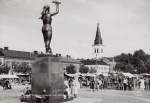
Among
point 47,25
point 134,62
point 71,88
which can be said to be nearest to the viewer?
point 47,25

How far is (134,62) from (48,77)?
2974 inches

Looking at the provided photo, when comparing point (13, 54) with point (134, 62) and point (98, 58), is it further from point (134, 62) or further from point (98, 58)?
point (98, 58)

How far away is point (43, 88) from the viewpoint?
13.8 meters

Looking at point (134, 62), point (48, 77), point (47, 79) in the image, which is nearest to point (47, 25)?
point (48, 77)

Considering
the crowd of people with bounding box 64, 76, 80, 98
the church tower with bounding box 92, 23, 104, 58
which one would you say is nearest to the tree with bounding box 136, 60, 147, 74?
the church tower with bounding box 92, 23, 104, 58

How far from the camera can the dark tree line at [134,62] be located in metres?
79.8

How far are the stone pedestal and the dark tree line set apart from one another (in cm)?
6749

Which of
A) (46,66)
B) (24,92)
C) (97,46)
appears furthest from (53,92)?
(97,46)

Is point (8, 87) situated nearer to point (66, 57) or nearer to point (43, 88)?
point (43, 88)

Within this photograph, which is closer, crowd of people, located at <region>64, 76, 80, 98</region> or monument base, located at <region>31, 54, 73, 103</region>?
monument base, located at <region>31, 54, 73, 103</region>

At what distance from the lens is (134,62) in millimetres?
85812

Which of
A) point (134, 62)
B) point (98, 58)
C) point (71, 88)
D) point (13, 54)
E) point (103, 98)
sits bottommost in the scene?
point (103, 98)

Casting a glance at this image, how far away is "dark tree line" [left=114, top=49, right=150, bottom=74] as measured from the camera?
79.8 m

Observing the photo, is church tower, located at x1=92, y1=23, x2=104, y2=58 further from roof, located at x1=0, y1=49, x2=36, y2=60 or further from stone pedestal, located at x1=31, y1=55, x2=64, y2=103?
stone pedestal, located at x1=31, y1=55, x2=64, y2=103
